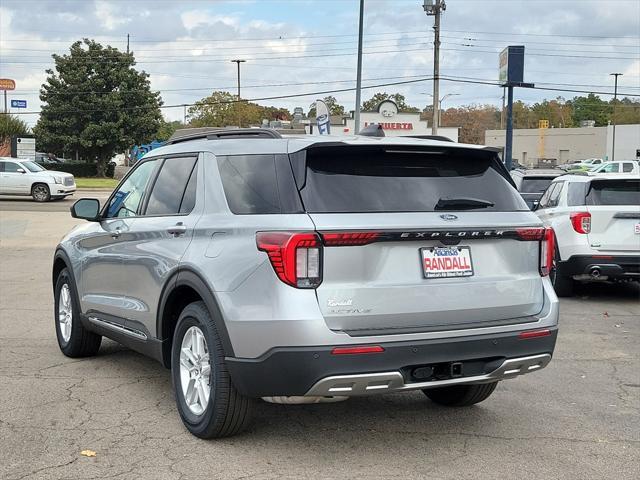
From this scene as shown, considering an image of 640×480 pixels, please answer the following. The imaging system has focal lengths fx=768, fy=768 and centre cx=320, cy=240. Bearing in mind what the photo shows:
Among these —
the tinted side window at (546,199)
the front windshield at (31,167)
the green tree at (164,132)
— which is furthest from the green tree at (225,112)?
the tinted side window at (546,199)

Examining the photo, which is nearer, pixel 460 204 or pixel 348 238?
pixel 348 238

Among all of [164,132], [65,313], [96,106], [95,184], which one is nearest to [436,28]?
[95,184]

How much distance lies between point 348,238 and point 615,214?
7.11 metres

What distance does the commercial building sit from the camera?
91.1 metres

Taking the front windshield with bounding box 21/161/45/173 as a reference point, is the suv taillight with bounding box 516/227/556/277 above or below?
below

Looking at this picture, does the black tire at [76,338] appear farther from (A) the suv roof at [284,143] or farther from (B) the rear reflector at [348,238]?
(B) the rear reflector at [348,238]

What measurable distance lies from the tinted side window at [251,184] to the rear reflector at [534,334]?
1579 millimetres

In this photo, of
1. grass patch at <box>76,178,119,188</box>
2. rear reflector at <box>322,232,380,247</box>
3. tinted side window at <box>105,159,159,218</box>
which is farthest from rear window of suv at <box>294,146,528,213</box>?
grass patch at <box>76,178,119,188</box>

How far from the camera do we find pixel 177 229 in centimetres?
491

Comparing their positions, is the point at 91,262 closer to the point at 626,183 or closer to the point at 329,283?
the point at 329,283

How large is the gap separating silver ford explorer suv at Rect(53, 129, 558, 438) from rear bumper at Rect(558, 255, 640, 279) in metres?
5.79

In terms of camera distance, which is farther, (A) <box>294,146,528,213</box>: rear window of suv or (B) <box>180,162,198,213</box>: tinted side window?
(B) <box>180,162,198,213</box>: tinted side window

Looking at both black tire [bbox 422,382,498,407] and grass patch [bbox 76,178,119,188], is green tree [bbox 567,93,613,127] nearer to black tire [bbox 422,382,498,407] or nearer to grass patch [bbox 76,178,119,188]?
grass patch [bbox 76,178,119,188]

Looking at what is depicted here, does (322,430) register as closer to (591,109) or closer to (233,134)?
(233,134)
